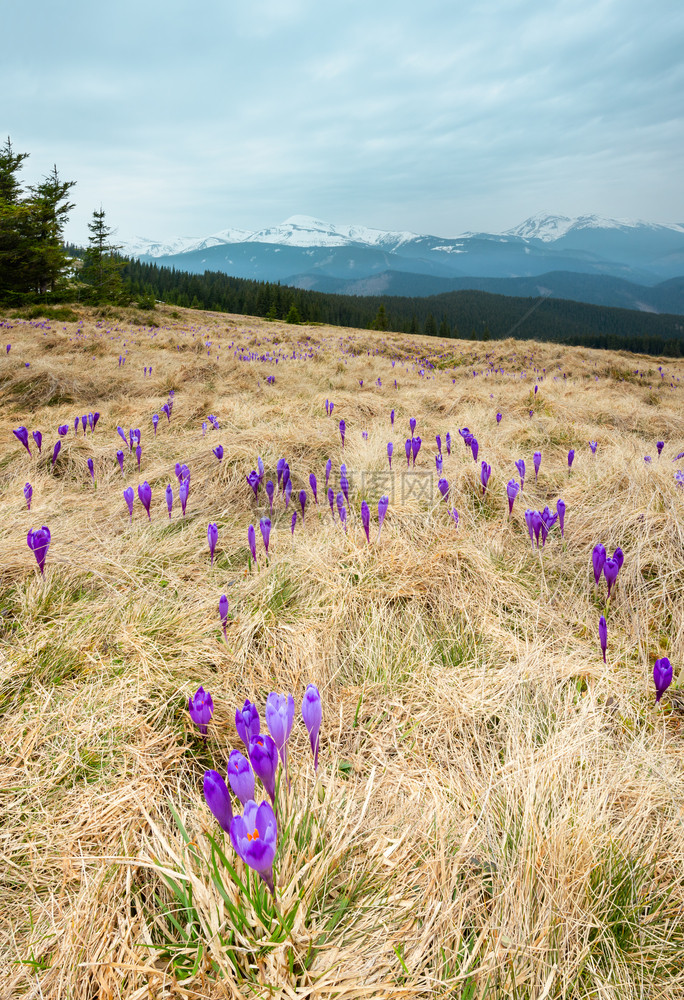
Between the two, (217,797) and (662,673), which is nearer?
(217,797)

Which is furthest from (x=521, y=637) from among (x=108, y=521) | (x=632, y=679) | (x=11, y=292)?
(x=11, y=292)

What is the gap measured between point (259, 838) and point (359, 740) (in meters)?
0.94

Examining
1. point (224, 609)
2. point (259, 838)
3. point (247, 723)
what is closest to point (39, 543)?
point (224, 609)

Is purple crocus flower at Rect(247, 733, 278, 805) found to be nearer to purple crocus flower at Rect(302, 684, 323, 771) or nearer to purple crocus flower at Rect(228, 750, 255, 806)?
purple crocus flower at Rect(228, 750, 255, 806)

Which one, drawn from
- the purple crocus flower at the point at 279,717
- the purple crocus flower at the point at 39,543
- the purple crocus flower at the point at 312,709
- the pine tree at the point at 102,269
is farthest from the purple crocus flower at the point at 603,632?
the pine tree at the point at 102,269

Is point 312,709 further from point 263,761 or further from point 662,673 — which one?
point 662,673

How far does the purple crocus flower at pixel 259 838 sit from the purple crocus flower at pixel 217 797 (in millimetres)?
80

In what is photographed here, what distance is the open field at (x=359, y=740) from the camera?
1029mm

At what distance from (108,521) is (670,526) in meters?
3.78

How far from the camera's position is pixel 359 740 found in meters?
1.74

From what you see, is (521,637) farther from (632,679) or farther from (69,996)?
(69,996)

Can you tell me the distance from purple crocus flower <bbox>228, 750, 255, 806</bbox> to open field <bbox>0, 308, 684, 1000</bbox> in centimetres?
18

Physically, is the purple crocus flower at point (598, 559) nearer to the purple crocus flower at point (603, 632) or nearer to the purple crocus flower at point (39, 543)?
the purple crocus flower at point (603, 632)

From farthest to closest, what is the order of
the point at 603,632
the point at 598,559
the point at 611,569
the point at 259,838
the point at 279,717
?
the point at 598,559 → the point at 611,569 → the point at 603,632 → the point at 279,717 → the point at 259,838
